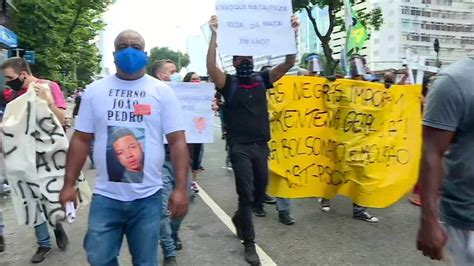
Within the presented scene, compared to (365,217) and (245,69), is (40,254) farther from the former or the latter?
(365,217)

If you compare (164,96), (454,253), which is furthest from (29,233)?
(454,253)

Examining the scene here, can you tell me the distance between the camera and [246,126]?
15.4ft

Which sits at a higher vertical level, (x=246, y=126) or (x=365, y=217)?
(x=246, y=126)

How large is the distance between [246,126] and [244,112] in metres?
0.13

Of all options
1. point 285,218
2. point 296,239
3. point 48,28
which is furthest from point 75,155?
point 48,28

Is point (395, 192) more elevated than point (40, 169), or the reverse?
point (40, 169)

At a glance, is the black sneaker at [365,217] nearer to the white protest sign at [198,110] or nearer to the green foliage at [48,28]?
the white protest sign at [198,110]

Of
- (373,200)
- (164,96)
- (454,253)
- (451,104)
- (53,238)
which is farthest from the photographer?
(373,200)

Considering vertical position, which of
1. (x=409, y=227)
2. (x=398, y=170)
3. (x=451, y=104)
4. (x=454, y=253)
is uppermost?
(x=451, y=104)

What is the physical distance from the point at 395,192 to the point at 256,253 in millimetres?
2260

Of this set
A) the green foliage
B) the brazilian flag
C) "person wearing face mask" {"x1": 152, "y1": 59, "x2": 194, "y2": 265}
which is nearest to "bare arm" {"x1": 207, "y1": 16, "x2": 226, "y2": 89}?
"person wearing face mask" {"x1": 152, "y1": 59, "x2": 194, "y2": 265}

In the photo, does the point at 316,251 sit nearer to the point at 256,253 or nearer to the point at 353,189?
the point at 256,253

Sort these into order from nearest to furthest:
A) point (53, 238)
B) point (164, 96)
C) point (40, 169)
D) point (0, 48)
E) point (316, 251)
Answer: point (164, 96) → point (40, 169) → point (316, 251) → point (53, 238) → point (0, 48)

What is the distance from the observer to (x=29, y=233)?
5883 mm
